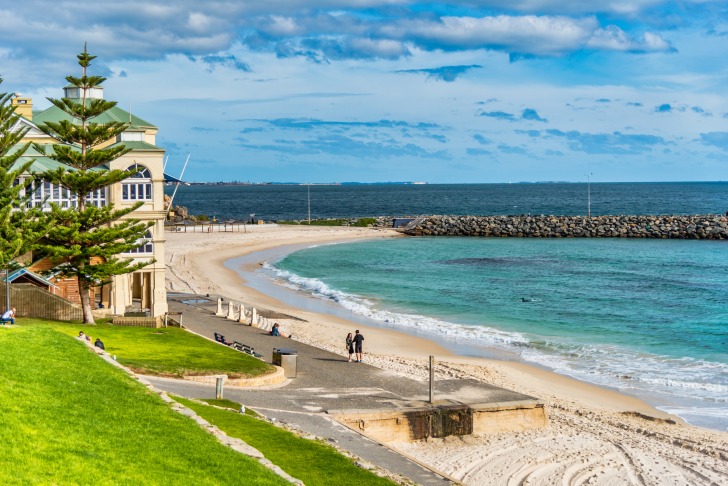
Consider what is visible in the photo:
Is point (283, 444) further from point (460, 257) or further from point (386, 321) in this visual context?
point (460, 257)

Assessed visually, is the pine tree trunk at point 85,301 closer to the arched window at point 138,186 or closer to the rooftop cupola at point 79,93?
the arched window at point 138,186

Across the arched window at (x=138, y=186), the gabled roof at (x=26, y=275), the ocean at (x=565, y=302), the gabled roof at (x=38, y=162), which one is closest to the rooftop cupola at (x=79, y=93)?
the gabled roof at (x=38, y=162)

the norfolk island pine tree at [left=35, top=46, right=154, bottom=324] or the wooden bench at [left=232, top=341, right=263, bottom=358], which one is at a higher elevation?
the norfolk island pine tree at [left=35, top=46, right=154, bottom=324]

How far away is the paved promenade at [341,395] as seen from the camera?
51.2ft

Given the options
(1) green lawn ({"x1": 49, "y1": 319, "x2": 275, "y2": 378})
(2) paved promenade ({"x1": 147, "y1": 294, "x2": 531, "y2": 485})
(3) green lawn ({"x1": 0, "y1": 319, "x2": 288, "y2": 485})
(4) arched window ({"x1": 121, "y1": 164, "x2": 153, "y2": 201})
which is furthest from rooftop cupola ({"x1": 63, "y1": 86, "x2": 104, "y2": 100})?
(3) green lawn ({"x1": 0, "y1": 319, "x2": 288, "y2": 485})

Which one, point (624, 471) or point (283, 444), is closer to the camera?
point (283, 444)

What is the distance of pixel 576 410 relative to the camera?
21953 mm

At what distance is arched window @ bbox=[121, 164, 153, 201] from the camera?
97.1 feet

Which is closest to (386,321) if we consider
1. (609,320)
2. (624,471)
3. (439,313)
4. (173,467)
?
(439,313)

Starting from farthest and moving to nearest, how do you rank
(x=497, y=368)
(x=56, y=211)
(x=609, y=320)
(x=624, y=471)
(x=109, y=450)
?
(x=609, y=320) < (x=497, y=368) < (x=56, y=211) < (x=624, y=471) < (x=109, y=450)

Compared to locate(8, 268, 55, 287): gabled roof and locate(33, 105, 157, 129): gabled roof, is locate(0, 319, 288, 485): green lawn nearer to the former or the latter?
locate(8, 268, 55, 287): gabled roof

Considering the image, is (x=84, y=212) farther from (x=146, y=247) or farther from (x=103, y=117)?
(x=103, y=117)

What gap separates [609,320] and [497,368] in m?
11.5

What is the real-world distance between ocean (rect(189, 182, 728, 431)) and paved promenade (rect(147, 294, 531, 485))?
22.4 ft
